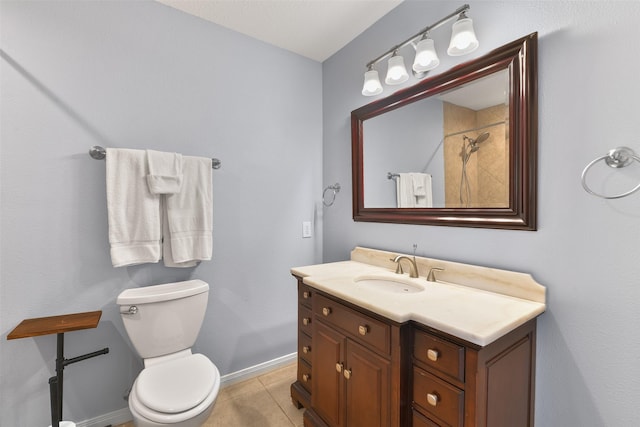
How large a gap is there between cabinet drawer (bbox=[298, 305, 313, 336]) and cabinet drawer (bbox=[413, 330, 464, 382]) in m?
0.73

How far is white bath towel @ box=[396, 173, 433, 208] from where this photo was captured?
1.63 m

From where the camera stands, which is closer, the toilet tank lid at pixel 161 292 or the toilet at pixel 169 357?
the toilet at pixel 169 357

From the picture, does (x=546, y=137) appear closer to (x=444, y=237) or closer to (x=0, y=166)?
(x=444, y=237)

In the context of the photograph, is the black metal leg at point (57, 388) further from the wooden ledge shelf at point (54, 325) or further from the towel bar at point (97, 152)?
the towel bar at point (97, 152)

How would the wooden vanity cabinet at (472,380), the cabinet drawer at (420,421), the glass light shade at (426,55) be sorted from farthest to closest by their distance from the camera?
the glass light shade at (426,55)
the cabinet drawer at (420,421)
the wooden vanity cabinet at (472,380)

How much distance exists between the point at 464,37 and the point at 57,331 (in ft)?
7.50

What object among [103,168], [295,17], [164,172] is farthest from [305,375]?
[295,17]

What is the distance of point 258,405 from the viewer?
1.81m

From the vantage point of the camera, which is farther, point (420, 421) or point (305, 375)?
point (305, 375)

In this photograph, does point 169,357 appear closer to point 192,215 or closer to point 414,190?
point 192,215

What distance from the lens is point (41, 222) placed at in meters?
1.45

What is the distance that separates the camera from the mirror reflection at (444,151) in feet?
4.25

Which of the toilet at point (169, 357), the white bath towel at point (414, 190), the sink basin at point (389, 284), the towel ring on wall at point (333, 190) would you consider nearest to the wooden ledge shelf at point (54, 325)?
the toilet at point (169, 357)

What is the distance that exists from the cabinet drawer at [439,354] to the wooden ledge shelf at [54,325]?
147cm
